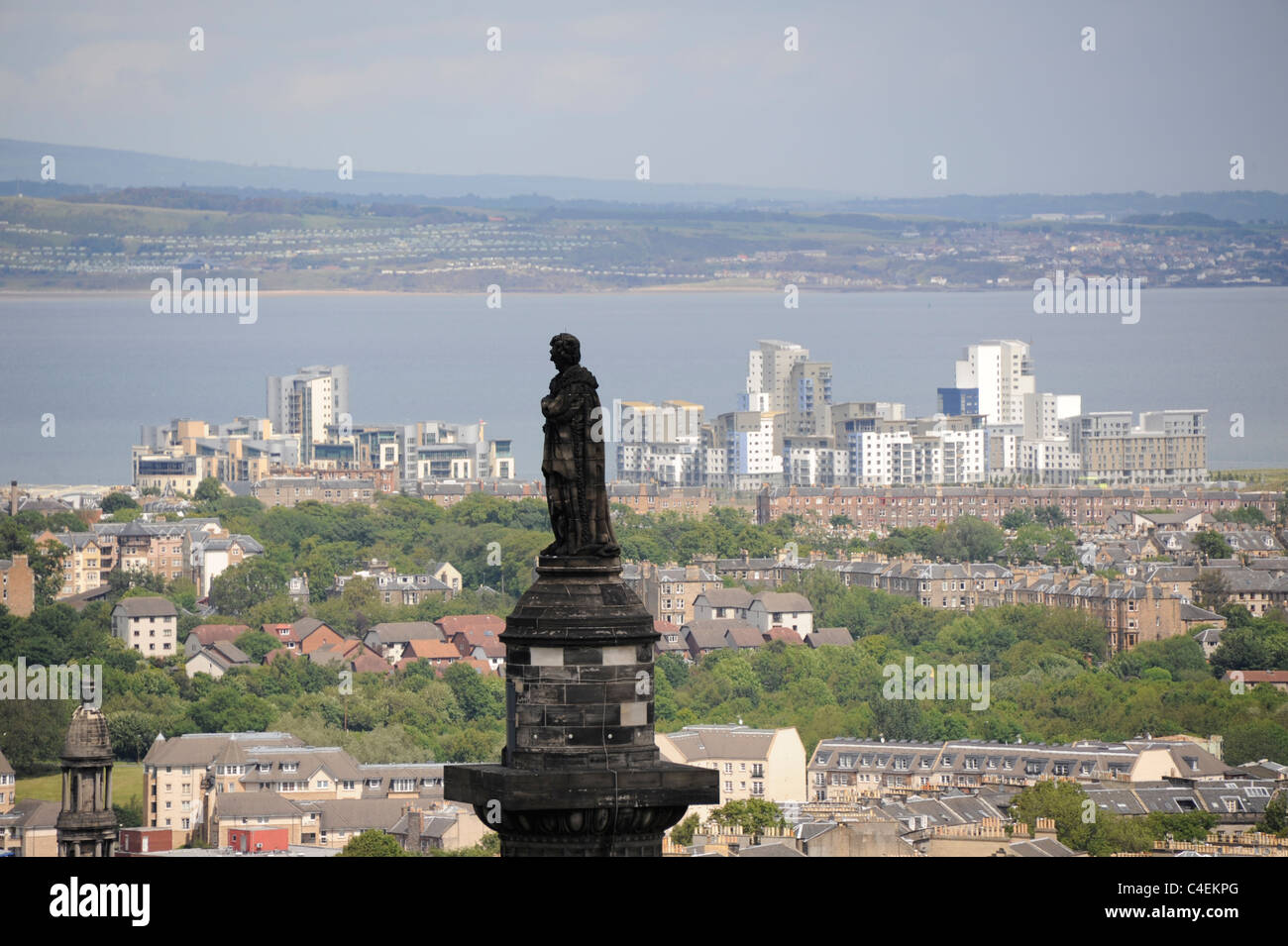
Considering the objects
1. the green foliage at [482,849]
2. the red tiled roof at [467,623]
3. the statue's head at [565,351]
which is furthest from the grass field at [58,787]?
the statue's head at [565,351]

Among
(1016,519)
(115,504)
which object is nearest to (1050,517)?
(1016,519)

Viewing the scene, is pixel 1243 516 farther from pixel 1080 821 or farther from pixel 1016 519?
pixel 1080 821

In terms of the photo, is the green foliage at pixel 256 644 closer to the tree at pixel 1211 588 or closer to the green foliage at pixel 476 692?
the green foliage at pixel 476 692

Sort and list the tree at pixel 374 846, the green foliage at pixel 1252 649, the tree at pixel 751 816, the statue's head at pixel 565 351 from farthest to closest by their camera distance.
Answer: the green foliage at pixel 1252 649
the tree at pixel 751 816
the tree at pixel 374 846
the statue's head at pixel 565 351

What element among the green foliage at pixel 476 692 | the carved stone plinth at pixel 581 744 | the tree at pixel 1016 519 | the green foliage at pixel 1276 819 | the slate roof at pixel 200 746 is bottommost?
the green foliage at pixel 476 692

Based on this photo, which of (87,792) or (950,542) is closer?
(87,792)

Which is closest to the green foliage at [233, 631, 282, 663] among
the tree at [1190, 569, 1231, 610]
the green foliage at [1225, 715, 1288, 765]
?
the tree at [1190, 569, 1231, 610]

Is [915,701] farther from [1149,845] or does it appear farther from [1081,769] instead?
[1149,845]
